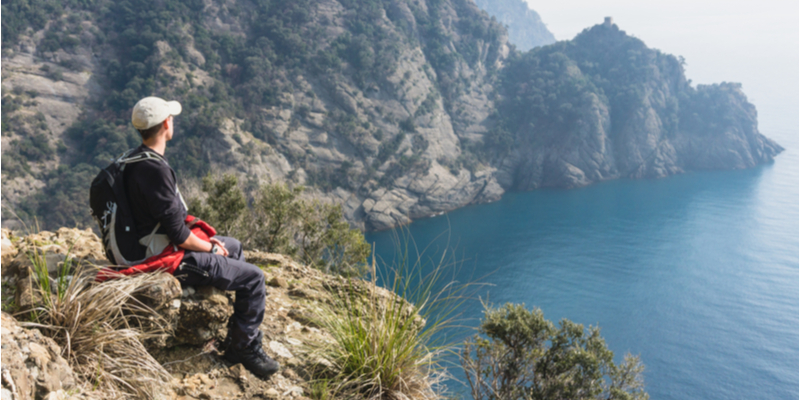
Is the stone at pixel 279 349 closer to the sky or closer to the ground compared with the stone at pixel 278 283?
closer to the ground

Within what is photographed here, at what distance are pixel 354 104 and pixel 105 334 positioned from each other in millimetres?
71927

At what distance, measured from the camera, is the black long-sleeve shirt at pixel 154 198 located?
2.89 meters

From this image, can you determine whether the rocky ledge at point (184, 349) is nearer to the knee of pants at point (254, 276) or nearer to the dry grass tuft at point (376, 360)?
the dry grass tuft at point (376, 360)

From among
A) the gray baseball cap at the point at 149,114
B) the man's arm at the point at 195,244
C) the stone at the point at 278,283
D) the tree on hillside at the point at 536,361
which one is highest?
the gray baseball cap at the point at 149,114

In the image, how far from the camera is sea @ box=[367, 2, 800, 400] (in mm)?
34594

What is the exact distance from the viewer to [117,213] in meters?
2.96

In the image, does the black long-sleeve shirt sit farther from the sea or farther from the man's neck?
the sea

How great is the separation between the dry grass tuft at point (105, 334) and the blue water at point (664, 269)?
2145 centimetres

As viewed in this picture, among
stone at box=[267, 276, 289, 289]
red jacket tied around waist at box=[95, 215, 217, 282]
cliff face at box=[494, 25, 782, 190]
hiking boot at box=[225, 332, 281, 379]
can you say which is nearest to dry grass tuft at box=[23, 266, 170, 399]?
red jacket tied around waist at box=[95, 215, 217, 282]

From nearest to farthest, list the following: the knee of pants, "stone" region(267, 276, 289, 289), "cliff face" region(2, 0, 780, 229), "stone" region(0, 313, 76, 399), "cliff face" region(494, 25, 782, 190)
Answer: "stone" region(0, 313, 76, 399) < the knee of pants < "stone" region(267, 276, 289, 289) < "cliff face" region(2, 0, 780, 229) < "cliff face" region(494, 25, 782, 190)

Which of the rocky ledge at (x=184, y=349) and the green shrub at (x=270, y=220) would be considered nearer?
the rocky ledge at (x=184, y=349)

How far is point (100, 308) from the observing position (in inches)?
111

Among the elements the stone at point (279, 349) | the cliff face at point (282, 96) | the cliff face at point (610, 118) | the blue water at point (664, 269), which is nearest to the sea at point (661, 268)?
the blue water at point (664, 269)

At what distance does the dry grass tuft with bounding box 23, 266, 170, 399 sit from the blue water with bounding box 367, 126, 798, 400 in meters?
21.4
